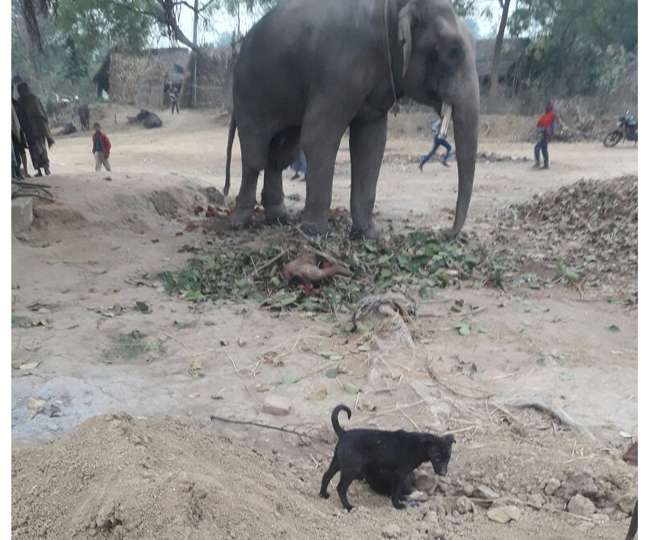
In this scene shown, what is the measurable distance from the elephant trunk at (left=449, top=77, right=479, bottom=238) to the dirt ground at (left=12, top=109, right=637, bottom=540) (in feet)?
4.86

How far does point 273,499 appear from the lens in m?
2.50

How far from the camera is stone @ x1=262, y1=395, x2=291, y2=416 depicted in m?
3.63

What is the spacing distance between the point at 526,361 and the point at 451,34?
3.64m

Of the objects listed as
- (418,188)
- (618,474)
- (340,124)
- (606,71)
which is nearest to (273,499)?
(618,474)

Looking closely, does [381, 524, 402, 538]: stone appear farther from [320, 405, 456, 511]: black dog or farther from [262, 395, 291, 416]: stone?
[262, 395, 291, 416]: stone

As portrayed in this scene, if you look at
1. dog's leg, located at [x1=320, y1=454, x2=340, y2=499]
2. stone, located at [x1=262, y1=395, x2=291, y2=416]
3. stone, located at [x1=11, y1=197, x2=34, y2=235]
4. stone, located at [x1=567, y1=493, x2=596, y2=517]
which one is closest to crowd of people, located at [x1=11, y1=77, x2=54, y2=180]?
stone, located at [x1=11, y1=197, x2=34, y2=235]

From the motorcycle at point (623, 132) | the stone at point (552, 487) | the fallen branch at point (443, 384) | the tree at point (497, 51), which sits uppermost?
the tree at point (497, 51)

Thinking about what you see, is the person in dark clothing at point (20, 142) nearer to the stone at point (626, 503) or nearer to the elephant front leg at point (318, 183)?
the elephant front leg at point (318, 183)

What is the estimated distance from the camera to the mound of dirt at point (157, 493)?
216cm

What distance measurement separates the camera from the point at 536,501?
9.01 feet

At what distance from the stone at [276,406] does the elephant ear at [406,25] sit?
414cm

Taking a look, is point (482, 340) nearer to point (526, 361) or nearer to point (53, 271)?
point (526, 361)

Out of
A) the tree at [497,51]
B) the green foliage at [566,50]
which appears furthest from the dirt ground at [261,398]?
the green foliage at [566,50]

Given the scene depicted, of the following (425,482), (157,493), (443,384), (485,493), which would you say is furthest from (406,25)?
(157,493)
